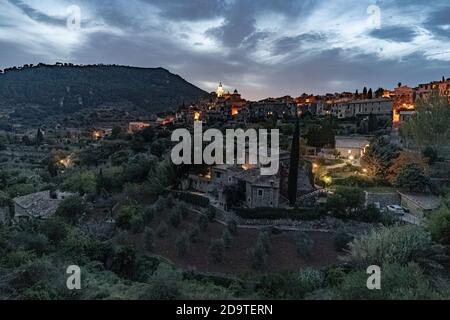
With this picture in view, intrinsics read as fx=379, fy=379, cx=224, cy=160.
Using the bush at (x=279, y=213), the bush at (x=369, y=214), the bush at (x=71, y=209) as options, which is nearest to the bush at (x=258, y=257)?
the bush at (x=279, y=213)

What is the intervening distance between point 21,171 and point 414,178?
40.2 m

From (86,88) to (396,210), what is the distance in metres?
87.4

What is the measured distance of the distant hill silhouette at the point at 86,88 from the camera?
279 feet

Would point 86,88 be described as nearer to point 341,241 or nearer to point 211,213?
point 211,213

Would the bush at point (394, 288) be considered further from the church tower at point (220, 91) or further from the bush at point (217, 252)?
the church tower at point (220, 91)

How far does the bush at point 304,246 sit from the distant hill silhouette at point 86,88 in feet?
254

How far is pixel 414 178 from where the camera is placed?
818 inches

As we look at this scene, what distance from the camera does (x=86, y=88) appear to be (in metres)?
92.7

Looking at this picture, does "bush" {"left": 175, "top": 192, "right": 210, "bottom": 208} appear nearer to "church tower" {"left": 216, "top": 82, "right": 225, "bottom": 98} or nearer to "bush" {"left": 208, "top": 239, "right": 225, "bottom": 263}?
"bush" {"left": 208, "top": 239, "right": 225, "bottom": 263}

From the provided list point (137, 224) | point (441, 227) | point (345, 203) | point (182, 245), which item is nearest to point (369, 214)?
point (345, 203)

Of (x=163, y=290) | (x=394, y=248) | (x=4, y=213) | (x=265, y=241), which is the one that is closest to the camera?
(x=163, y=290)
